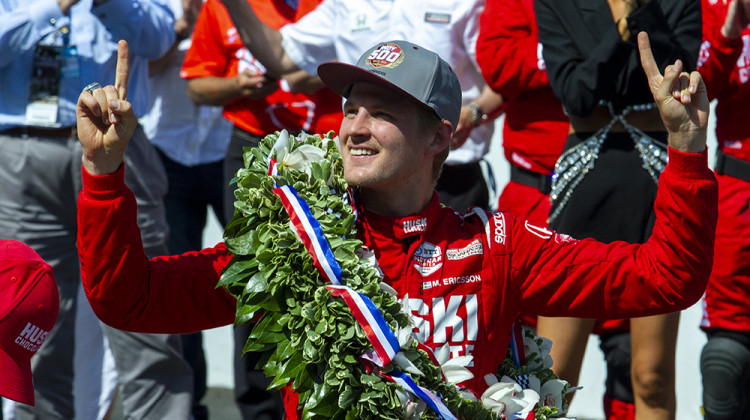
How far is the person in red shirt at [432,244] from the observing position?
9.10 feet

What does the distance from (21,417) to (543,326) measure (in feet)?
7.48

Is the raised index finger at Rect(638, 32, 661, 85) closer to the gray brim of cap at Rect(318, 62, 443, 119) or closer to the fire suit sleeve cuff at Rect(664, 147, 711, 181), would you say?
the fire suit sleeve cuff at Rect(664, 147, 711, 181)

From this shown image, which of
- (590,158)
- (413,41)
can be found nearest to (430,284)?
(590,158)

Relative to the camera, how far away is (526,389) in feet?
10.2

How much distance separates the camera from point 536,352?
3.27m

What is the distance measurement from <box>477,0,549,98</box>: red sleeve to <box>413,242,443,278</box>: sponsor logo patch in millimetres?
1666

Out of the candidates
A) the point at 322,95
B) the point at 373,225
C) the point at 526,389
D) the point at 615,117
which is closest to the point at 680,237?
the point at 526,389

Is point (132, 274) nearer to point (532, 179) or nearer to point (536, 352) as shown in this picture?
point (536, 352)

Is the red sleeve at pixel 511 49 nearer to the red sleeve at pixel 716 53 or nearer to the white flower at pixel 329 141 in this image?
the red sleeve at pixel 716 53

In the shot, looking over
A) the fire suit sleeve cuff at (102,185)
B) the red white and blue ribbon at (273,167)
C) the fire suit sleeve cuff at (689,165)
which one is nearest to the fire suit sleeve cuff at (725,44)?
the fire suit sleeve cuff at (689,165)

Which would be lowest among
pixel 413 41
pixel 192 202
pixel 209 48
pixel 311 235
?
pixel 192 202

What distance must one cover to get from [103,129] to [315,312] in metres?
0.72

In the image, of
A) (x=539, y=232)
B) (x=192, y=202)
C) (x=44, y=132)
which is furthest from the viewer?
(x=192, y=202)

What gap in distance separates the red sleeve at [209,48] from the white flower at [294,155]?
256 cm
